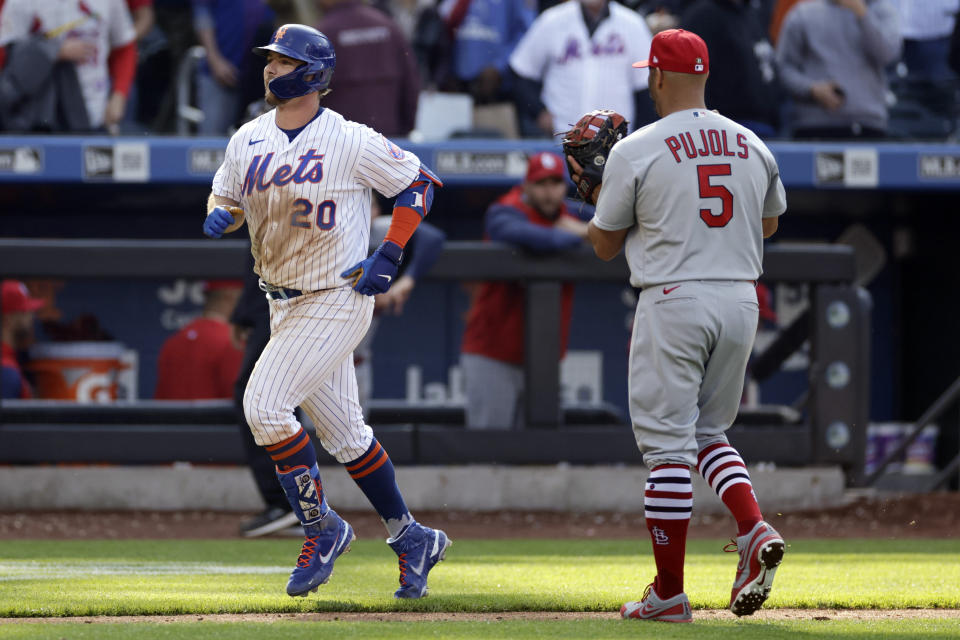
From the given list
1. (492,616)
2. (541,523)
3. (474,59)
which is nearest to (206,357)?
(541,523)

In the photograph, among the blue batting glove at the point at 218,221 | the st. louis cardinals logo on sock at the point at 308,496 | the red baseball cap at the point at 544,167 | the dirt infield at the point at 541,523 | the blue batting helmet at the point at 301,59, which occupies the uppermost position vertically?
the blue batting helmet at the point at 301,59

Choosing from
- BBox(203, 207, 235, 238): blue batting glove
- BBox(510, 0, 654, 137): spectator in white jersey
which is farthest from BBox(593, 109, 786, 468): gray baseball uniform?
BBox(510, 0, 654, 137): spectator in white jersey

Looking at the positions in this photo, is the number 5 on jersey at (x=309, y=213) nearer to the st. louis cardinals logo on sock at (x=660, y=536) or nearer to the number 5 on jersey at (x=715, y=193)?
the number 5 on jersey at (x=715, y=193)

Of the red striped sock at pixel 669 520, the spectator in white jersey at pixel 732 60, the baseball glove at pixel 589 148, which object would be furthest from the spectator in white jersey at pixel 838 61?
the red striped sock at pixel 669 520

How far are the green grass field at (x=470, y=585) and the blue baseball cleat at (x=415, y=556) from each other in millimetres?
63

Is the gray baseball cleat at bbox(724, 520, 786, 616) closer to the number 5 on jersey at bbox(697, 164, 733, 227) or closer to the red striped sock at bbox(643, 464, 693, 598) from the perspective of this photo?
the red striped sock at bbox(643, 464, 693, 598)

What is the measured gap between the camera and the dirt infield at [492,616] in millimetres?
3799

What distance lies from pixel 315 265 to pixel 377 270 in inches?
8.4

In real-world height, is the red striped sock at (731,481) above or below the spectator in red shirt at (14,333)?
above

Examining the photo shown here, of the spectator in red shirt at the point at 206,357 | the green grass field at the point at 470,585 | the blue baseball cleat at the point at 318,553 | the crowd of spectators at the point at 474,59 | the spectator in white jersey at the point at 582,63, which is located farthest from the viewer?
the spectator in white jersey at the point at 582,63

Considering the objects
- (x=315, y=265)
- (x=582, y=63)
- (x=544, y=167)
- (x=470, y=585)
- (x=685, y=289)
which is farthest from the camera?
(x=582, y=63)

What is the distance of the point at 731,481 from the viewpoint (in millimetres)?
3955

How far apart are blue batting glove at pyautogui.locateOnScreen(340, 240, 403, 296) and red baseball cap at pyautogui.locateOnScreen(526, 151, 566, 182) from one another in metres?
3.44

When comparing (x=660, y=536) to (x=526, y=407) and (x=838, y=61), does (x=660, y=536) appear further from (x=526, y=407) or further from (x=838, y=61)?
(x=838, y=61)
